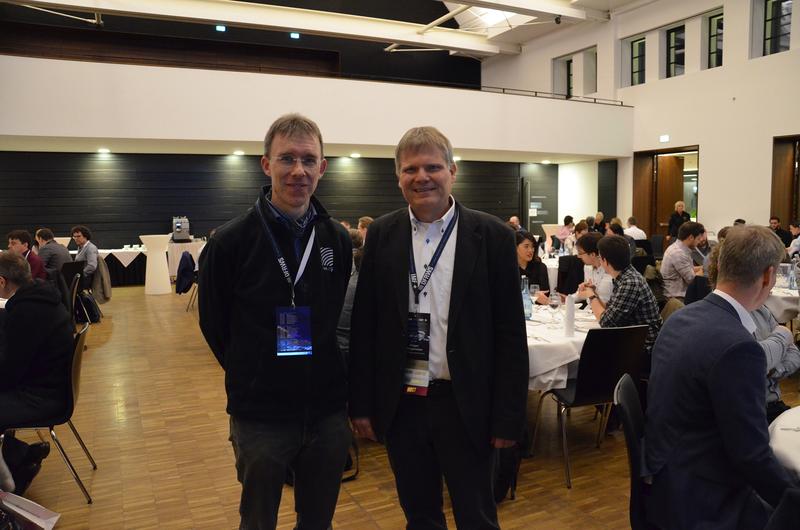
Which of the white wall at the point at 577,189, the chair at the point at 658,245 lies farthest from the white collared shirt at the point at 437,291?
the white wall at the point at 577,189

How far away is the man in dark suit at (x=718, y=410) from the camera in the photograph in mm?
1604

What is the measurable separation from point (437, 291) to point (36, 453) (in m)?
2.73

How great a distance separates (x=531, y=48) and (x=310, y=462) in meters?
17.5

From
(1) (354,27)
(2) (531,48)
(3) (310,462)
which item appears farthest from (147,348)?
(2) (531,48)

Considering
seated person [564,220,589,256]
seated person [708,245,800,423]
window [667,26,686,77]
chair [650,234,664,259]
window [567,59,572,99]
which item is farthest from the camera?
window [567,59,572,99]

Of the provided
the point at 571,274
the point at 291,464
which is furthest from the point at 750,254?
the point at 571,274

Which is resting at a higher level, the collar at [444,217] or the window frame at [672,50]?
the window frame at [672,50]

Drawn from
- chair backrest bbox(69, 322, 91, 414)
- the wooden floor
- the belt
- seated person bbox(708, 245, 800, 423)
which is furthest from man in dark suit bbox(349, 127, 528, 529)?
chair backrest bbox(69, 322, 91, 414)

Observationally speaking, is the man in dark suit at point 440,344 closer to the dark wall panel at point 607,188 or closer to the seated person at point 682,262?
the seated person at point 682,262

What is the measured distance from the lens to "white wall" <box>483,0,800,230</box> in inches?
472

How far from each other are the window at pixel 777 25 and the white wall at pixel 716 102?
364 mm

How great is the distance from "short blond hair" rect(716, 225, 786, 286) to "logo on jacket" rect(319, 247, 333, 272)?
3.80ft

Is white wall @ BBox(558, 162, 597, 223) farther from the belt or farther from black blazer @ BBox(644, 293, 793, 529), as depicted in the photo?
the belt

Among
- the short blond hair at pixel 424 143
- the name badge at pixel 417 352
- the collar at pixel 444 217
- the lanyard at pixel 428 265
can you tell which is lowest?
→ the name badge at pixel 417 352
